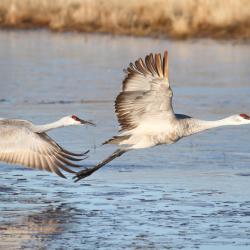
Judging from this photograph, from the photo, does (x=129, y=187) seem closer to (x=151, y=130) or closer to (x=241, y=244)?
(x=151, y=130)

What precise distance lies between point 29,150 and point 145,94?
129 cm

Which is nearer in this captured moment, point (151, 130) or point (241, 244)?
point (241, 244)

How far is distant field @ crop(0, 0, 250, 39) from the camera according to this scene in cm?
2555

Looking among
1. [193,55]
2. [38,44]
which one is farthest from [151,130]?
[38,44]

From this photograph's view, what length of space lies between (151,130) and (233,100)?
607 centimetres

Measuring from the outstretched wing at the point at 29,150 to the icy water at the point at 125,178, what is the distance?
274mm

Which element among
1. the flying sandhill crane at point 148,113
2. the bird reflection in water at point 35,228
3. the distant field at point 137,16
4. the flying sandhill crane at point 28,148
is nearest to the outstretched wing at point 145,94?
the flying sandhill crane at point 148,113

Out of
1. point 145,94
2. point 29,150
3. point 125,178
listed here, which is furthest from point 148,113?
point 29,150

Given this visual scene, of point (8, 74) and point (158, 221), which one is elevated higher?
point (158, 221)

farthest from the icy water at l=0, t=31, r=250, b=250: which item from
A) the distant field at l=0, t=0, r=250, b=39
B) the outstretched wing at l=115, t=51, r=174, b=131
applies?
the distant field at l=0, t=0, r=250, b=39

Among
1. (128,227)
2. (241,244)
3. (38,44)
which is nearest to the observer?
(241,244)

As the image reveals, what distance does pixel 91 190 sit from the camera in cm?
1023

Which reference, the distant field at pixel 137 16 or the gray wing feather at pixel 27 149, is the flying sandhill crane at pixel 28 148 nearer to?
A: the gray wing feather at pixel 27 149

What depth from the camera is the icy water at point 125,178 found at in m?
8.45
